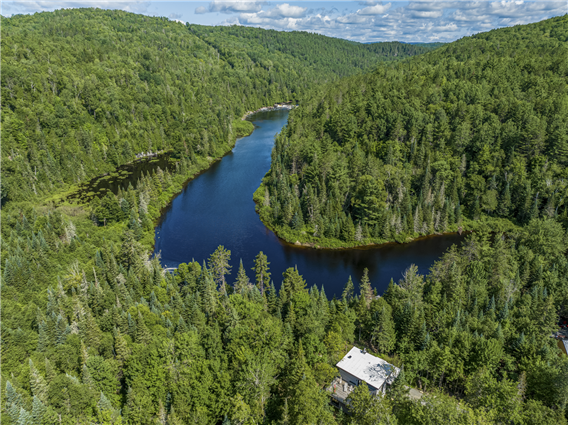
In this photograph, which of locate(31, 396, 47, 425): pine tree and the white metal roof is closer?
locate(31, 396, 47, 425): pine tree

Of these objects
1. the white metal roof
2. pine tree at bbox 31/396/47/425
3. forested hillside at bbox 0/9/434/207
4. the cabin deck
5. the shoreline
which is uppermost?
forested hillside at bbox 0/9/434/207

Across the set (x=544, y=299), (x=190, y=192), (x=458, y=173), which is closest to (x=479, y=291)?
(x=544, y=299)

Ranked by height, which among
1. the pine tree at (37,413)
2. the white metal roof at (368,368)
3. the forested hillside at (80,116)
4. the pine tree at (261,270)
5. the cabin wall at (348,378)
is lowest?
the cabin wall at (348,378)

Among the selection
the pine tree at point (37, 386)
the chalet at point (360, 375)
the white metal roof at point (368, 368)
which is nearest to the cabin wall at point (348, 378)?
the chalet at point (360, 375)

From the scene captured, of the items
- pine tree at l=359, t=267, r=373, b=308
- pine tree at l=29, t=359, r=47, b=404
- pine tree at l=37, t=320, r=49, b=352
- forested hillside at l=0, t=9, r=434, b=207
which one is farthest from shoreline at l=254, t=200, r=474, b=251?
forested hillside at l=0, t=9, r=434, b=207

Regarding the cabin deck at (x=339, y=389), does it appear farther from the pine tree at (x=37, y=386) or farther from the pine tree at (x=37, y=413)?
the pine tree at (x=37, y=386)

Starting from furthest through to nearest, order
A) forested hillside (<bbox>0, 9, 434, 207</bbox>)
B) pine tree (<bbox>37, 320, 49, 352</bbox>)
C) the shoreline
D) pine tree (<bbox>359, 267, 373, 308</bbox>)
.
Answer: forested hillside (<bbox>0, 9, 434, 207</bbox>), the shoreline, pine tree (<bbox>359, 267, 373, 308</bbox>), pine tree (<bbox>37, 320, 49, 352</bbox>)

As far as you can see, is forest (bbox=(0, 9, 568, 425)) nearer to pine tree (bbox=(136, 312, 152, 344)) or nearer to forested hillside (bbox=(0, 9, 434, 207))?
pine tree (bbox=(136, 312, 152, 344))
